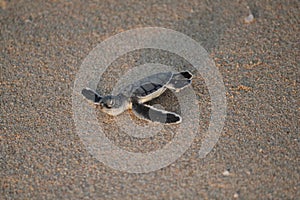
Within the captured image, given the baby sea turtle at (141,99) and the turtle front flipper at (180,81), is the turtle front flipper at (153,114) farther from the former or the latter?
the turtle front flipper at (180,81)

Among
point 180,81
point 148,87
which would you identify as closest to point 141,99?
point 148,87

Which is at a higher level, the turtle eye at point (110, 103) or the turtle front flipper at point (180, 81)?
the turtle front flipper at point (180, 81)

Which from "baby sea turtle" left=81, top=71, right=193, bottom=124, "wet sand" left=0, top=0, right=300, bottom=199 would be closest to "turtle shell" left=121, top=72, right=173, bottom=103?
"baby sea turtle" left=81, top=71, right=193, bottom=124

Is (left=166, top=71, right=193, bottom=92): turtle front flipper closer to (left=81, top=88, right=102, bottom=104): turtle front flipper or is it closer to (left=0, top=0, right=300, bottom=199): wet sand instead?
(left=0, top=0, right=300, bottom=199): wet sand

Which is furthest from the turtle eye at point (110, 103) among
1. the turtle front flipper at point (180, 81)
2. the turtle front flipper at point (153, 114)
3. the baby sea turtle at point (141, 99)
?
the turtle front flipper at point (180, 81)

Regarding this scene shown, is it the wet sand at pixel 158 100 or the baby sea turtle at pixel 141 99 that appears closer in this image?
the wet sand at pixel 158 100

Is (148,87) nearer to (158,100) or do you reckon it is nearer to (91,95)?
(158,100)

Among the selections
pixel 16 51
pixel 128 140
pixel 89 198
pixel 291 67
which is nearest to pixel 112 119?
pixel 128 140
